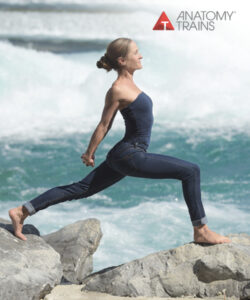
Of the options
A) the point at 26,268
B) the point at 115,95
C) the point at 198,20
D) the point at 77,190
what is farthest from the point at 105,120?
the point at 198,20

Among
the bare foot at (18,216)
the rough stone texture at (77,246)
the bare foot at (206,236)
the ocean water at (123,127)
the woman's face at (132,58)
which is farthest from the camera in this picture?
the ocean water at (123,127)

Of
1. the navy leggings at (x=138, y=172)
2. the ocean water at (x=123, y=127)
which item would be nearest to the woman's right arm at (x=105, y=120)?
the navy leggings at (x=138, y=172)

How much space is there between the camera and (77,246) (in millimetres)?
Result: 5371

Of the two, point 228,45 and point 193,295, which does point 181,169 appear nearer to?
point 193,295

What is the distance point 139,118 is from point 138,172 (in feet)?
1.15

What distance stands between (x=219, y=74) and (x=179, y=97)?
1.95 meters

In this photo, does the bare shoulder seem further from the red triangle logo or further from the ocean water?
the red triangle logo

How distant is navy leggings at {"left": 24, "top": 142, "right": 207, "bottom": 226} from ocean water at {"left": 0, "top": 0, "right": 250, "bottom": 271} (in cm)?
260

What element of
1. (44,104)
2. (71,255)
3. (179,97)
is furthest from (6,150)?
(71,255)

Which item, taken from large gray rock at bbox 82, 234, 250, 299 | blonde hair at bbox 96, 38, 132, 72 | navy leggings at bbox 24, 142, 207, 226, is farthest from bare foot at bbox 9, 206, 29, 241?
blonde hair at bbox 96, 38, 132, 72

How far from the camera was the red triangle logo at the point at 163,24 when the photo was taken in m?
22.1

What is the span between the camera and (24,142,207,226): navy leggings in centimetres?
394

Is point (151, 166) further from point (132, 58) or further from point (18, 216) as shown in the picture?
point (18, 216)

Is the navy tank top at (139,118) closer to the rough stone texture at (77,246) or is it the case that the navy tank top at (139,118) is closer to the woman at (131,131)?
the woman at (131,131)
